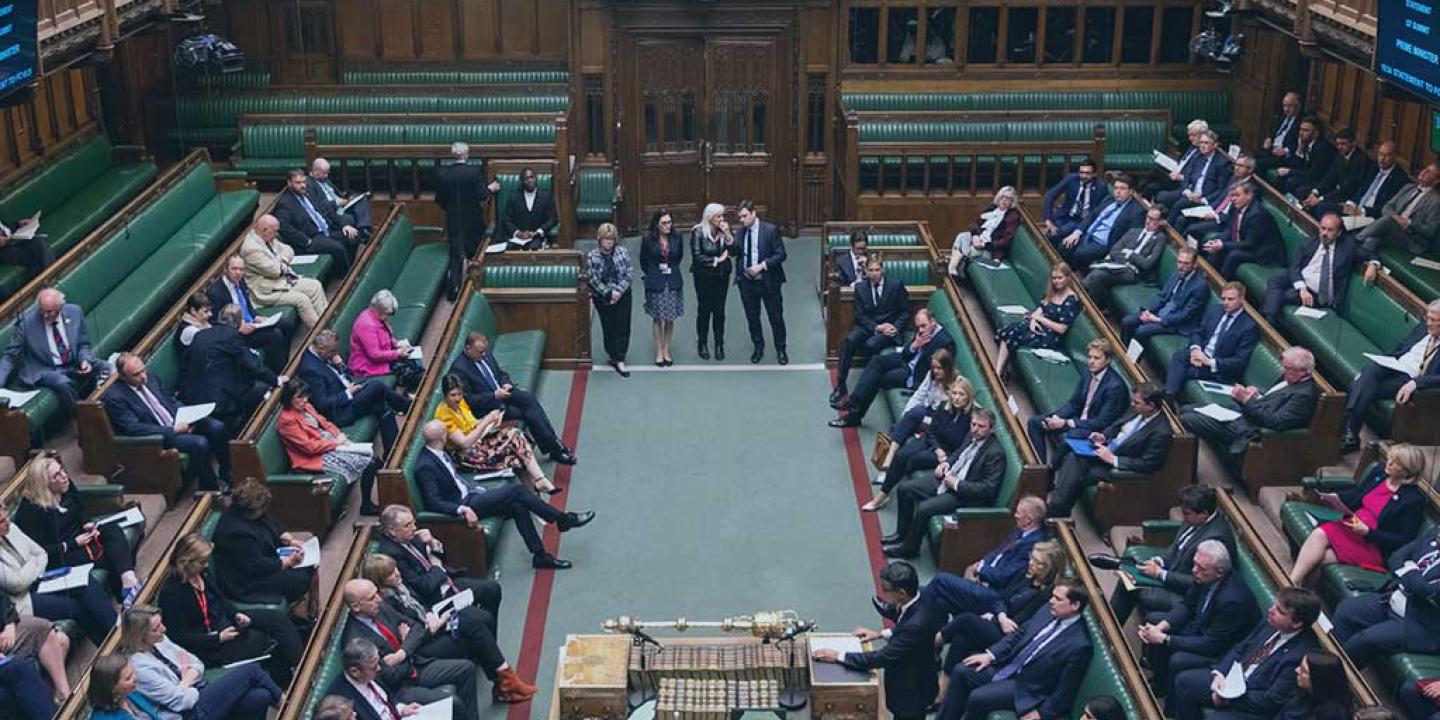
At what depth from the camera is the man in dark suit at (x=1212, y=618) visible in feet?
26.2

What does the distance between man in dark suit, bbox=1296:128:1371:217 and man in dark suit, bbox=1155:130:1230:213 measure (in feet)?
2.44

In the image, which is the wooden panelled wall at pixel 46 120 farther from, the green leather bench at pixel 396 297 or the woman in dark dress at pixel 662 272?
the woman in dark dress at pixel 662 272

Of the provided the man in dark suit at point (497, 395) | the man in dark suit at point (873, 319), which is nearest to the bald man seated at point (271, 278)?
the man in dark suit at point (497, 395)

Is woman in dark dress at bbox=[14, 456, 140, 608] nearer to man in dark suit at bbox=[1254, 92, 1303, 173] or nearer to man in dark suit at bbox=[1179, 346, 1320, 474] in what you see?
man in dark suit at bbox=[1179, 346, 1320, 474]

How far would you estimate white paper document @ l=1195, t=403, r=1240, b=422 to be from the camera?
10484mm

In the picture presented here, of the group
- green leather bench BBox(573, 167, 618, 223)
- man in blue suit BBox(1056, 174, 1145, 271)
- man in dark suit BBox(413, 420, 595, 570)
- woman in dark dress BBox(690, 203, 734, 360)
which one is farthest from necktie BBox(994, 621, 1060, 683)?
green leather bench BBox(573, 167, 618, 223)

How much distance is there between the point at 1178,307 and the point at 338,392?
6.12m

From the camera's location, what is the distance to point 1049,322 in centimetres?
1216

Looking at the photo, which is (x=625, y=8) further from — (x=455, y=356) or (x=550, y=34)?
(x=455, y=356)

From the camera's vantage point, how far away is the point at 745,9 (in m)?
16.6

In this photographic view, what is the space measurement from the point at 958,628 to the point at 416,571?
2.91m

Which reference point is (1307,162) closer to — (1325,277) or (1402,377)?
(1325,277)

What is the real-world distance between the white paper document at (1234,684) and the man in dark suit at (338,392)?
5667 mm

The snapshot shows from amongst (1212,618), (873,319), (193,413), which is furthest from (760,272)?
(1212,618)
